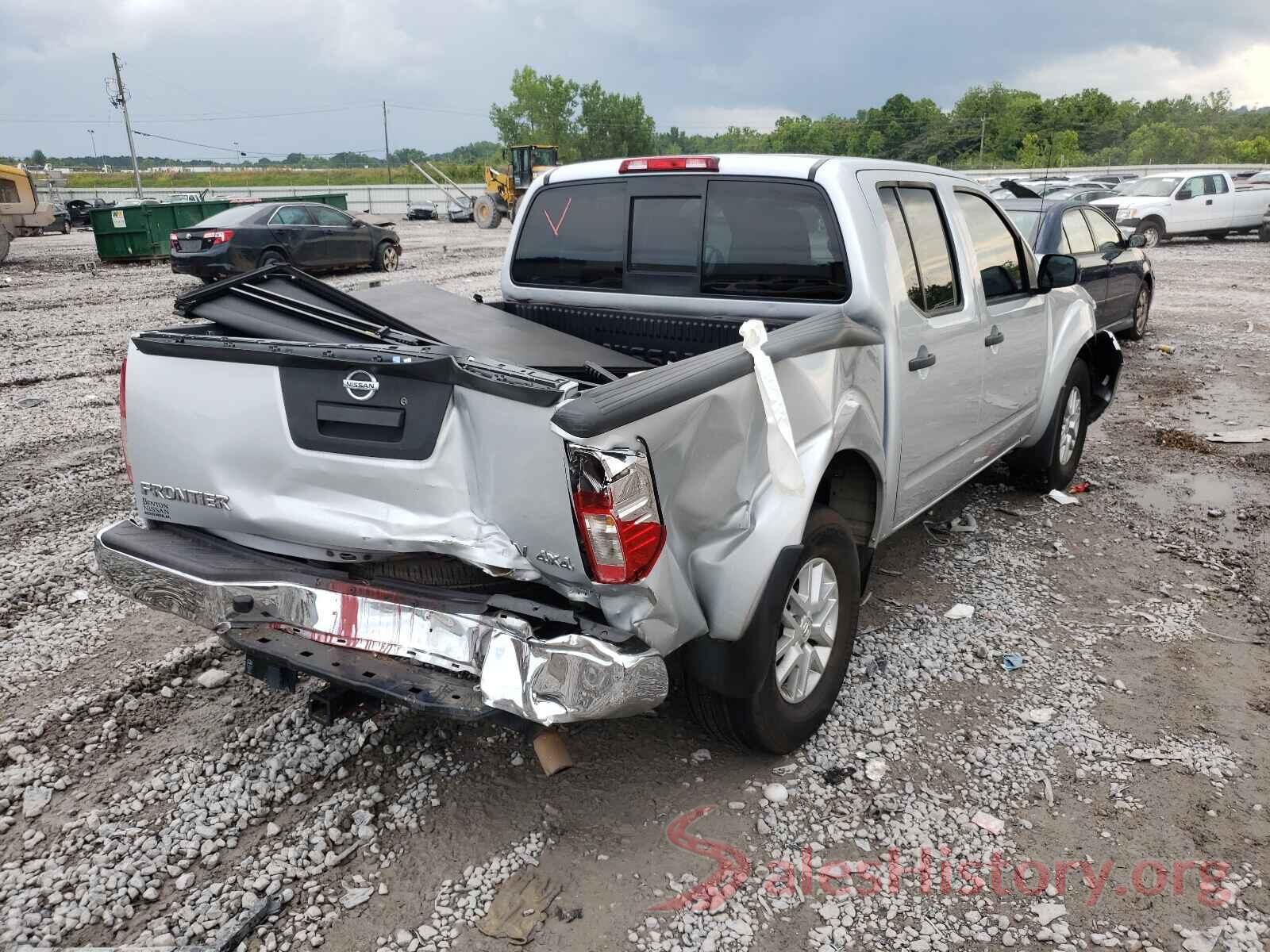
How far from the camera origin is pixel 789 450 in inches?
111

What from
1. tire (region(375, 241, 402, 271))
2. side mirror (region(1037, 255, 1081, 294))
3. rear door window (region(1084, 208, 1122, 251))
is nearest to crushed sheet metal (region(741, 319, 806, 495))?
side mirror (region(1037, 255, 1081, 294))

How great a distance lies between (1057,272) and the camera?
4.98 m

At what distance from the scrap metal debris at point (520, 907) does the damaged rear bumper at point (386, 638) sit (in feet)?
2.00

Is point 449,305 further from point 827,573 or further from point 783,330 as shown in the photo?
point 827,573

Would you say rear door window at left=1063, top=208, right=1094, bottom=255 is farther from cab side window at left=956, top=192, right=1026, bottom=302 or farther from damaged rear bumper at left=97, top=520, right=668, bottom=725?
damaged rear bumper at left=97, top=520, right=668, bottom=725

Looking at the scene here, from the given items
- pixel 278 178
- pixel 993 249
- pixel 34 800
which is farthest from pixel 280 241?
pixel 278 178

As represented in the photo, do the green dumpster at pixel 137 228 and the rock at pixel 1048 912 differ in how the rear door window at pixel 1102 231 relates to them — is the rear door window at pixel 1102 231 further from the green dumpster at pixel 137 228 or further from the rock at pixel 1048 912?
the green dumpster at pixel 137 228

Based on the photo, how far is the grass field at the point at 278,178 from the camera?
76844mm

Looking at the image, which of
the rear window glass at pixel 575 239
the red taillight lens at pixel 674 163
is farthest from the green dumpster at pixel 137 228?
the red taillight lens at pixel 674 163

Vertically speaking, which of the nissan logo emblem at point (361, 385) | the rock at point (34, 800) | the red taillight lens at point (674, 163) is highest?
the red taillight lens at point (674, 163)

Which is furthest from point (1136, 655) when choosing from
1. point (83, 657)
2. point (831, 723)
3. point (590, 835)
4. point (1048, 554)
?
point (83, 657)

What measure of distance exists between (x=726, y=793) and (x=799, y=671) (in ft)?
1.59

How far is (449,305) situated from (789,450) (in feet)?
6.49

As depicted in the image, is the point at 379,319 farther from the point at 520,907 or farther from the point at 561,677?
the point at 520,907
